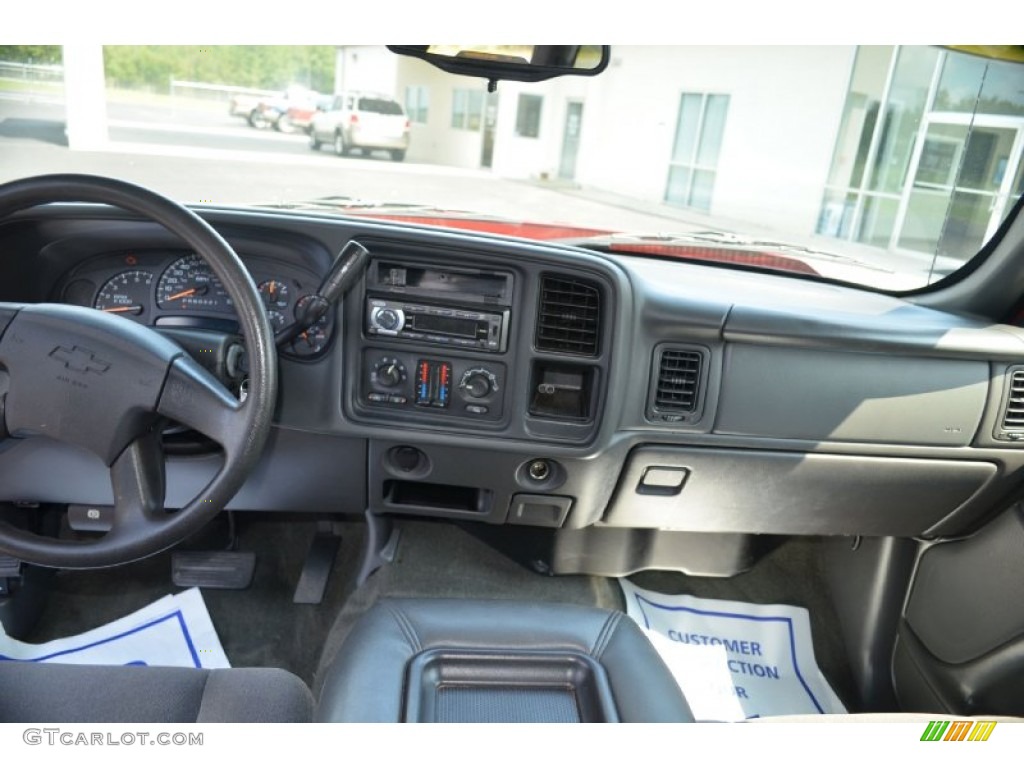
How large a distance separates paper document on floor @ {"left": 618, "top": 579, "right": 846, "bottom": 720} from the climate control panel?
969 millimetres

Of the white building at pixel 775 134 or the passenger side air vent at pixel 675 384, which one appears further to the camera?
the white building at pixel 775 134

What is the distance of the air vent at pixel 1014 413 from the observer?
6.87 feet

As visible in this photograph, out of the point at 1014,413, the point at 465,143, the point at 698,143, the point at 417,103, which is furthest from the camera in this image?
the point at 698,143

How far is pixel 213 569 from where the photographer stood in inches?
98.7

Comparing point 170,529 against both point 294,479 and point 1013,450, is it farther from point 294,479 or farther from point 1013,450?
point 1013,450

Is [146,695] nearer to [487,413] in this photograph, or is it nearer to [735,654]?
[487,413]

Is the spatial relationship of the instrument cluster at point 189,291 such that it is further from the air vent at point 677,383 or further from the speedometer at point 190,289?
the air vent at point 677,383

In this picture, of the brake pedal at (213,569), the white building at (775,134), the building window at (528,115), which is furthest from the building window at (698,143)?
the brake pedal at (213,569)

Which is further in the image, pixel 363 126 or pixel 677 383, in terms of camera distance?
pixel 363 126

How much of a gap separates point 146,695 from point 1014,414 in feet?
6.99

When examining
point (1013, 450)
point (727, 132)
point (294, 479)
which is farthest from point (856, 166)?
point (294, 479)

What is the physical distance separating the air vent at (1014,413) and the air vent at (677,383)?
0.84m

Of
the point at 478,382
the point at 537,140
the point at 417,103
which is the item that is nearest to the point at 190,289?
the point at 478,382

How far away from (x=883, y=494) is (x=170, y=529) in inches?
71.5
